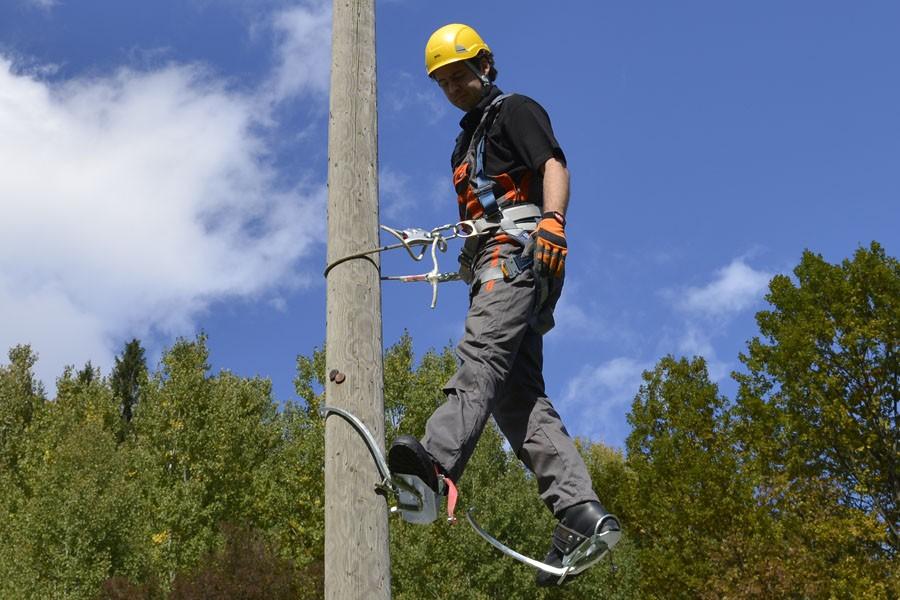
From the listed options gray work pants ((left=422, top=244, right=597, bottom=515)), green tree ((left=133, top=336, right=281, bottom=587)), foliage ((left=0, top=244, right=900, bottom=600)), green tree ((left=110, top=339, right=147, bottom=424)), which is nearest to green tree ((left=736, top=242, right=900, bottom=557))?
foliage ((left=0, top=244, right=900, bottom=600))

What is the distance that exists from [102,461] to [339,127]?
3223cm

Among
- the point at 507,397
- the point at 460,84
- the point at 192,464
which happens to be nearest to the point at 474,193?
the point at 460,84

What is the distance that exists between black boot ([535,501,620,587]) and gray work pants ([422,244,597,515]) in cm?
5

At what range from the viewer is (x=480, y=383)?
13.1 feet

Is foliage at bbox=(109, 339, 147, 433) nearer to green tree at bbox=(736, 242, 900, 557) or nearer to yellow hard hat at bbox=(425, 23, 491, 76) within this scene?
green tree at bbox=(736, 242, 900, 557)

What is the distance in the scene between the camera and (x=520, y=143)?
4367 millimetres

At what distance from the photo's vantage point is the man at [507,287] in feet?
13.0

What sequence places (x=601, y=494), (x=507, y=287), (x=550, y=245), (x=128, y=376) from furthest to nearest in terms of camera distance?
(x=128, y=376) < (x=601, y=494) < (x=507, y=287) < (x=550, y=245)

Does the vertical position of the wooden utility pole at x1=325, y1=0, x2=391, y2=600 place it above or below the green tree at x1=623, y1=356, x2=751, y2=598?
below

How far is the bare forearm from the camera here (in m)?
4.18

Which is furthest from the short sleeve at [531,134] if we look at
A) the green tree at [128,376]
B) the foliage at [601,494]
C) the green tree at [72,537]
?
the green tree at [128,376]

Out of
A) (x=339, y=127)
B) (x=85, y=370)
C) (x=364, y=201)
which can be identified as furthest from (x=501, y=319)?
(x=85, y=370)

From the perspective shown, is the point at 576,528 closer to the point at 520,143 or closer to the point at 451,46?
the point at 520,143

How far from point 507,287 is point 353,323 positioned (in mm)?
733
